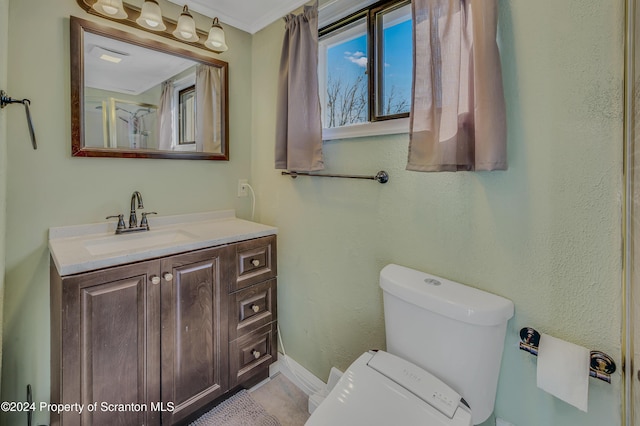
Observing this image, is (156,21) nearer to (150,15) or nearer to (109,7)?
(150,15)

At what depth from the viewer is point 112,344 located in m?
1.16

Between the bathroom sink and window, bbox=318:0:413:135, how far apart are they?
1056 mm

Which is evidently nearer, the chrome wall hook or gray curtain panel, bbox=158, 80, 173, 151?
the chrome wall hook

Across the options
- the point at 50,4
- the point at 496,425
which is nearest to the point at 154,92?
the point at 50,4

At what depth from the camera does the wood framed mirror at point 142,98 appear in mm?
1396

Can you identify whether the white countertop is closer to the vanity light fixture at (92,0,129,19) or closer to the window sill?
the window sill

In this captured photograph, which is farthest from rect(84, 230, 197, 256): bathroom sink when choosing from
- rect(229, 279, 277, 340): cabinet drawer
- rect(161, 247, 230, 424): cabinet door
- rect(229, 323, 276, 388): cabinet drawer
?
rect(229, 323, 276, 388): cabinet drawer

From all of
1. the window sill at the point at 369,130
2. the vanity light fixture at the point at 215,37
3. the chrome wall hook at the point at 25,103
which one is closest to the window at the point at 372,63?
the window sill at the point at 369,130

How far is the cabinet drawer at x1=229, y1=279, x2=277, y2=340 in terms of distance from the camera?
1.54 m

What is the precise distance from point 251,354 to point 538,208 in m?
1.56

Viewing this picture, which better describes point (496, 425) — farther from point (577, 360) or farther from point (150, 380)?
point (150, 380)

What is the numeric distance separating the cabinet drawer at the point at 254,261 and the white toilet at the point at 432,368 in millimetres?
779

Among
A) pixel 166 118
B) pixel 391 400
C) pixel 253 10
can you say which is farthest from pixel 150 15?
pixel 391 400

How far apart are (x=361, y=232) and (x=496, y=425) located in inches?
35.4
